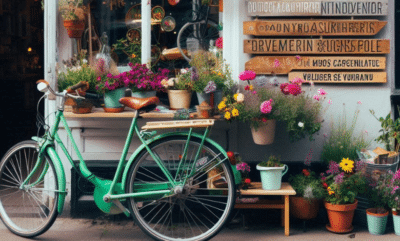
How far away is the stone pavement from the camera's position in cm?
504

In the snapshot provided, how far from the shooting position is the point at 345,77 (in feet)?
18.2

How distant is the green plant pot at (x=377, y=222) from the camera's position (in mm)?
5074

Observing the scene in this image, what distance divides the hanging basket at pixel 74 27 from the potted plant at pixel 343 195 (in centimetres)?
312

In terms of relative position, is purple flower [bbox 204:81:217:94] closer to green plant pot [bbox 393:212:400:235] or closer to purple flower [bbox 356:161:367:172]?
purple flower [bbox 356:161:367:172]

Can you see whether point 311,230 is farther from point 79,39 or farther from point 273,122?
point 79,39

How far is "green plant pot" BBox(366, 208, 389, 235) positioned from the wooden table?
2.63 feet

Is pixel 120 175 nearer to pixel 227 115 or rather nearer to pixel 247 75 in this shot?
pixel 227 115

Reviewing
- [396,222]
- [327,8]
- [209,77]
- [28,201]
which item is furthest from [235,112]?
[28,201]

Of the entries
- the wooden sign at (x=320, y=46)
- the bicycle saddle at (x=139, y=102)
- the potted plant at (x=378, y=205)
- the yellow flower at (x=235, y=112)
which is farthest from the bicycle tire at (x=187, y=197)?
the potted plant at (x=378, y=205)

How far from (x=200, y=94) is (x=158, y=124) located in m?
0.82

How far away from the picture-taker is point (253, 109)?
16.9 feet

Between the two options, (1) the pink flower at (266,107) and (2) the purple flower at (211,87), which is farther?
(2) the purple flower at (211,87)

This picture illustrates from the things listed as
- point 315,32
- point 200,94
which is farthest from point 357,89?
point 200,94

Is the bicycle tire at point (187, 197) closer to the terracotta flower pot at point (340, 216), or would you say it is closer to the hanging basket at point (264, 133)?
the hanging basket at point (264, 133)
